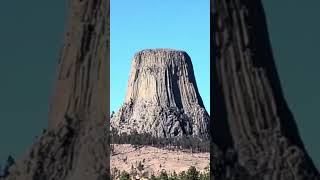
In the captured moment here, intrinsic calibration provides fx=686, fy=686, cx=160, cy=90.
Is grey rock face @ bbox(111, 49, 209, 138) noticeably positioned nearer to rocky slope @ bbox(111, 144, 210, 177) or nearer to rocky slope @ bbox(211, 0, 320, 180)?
rocky slope @ bbox(111, 144, 210, 177)

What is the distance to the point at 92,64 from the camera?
12.3 meters

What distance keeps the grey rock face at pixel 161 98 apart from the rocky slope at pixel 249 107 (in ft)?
285

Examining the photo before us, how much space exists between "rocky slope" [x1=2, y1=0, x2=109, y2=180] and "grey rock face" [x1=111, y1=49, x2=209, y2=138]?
86.7 m

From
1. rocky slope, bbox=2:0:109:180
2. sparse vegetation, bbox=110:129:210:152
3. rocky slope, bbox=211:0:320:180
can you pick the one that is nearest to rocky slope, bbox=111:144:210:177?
sparse vegetation, bbox=110:129:210:152

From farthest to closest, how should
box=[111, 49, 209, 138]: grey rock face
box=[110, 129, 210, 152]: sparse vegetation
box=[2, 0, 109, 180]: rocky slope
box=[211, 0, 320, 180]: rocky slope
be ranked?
box=[111, 49, 209, 138]: grey rock face, box=[110, 129, 210, 152]: sparse vegetation, box=[2, 0, 109, 180]: rocky slope, box=[211, 0, 320, 180]: rocky slope

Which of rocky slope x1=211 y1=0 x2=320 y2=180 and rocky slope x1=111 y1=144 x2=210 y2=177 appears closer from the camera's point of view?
rocky slope x1=211 y1=0 x2=320 y2=180

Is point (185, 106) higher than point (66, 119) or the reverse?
higher

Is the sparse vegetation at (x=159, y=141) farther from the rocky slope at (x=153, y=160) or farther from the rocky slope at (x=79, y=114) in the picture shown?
the rocky slope at (x=79, y=114)

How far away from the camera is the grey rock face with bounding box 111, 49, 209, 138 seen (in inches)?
3954

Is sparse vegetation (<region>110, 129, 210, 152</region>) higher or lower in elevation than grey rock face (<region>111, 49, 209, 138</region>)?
lower

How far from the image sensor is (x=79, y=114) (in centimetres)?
1228

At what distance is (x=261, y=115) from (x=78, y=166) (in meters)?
3.31

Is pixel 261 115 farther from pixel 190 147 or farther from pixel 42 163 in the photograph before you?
pixel 190 147

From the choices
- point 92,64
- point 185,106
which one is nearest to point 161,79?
point 185,106
